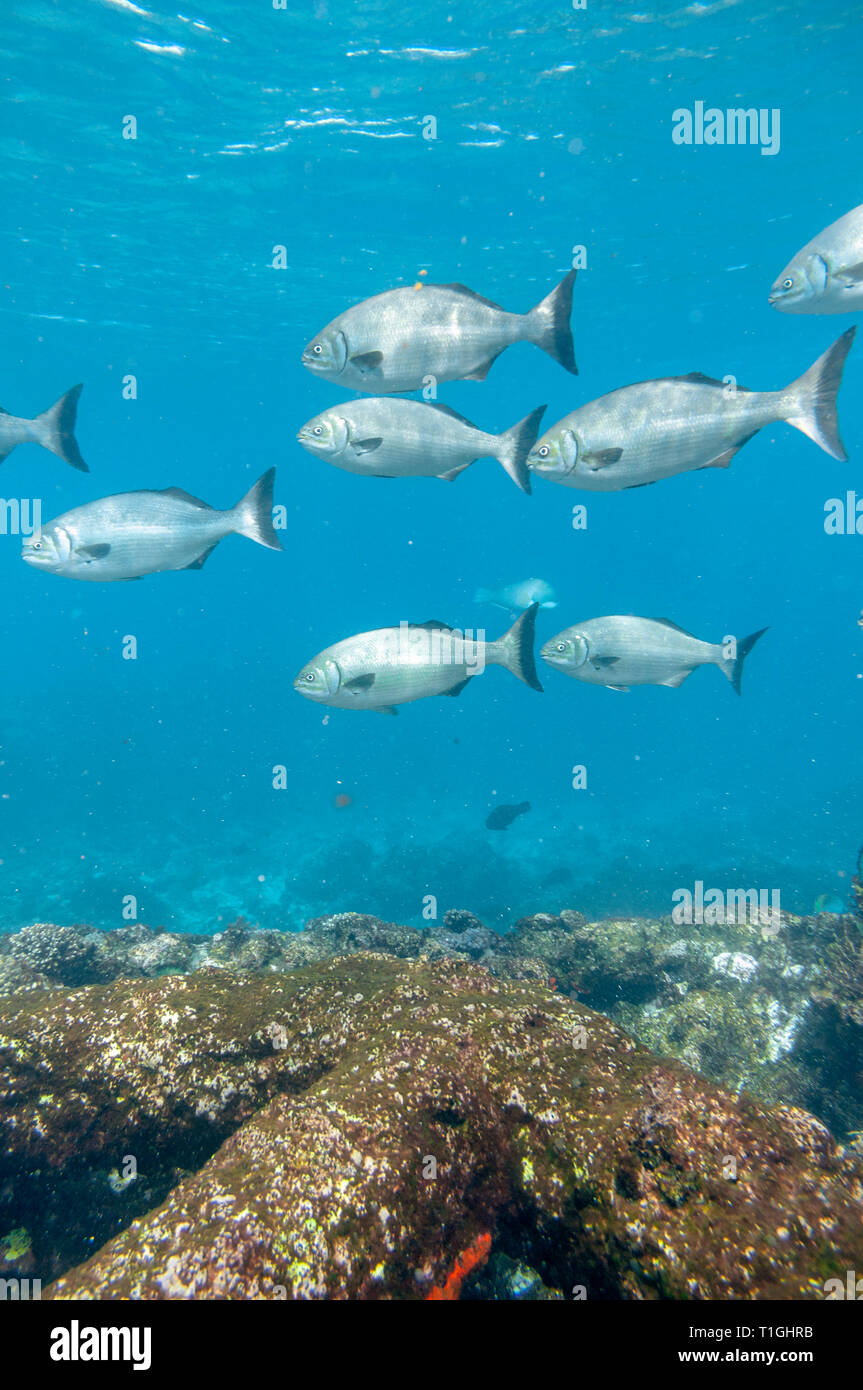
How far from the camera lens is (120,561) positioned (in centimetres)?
498

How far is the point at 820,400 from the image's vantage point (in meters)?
4.23

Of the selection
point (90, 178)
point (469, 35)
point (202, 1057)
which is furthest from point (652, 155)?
point (202, 1057)

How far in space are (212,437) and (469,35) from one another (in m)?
42.3

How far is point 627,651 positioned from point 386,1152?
3.92 meters

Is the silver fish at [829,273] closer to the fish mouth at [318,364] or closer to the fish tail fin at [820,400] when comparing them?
the fish tail fin at [820,400]

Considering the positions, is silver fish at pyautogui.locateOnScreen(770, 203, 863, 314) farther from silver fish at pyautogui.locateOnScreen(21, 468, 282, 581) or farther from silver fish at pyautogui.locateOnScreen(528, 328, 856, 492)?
silver fish at pyautogui.locateOnScreen(21, 468, 282, 581)

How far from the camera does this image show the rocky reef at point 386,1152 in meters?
2.16

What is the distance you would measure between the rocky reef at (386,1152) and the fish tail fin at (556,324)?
169 inches

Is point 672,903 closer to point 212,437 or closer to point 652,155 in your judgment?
point 652,155

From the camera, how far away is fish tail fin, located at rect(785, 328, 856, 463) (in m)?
4.20

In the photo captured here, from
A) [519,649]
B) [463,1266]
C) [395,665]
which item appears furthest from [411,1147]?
[519,649]

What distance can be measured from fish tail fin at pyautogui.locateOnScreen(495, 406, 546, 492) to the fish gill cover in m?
0.02

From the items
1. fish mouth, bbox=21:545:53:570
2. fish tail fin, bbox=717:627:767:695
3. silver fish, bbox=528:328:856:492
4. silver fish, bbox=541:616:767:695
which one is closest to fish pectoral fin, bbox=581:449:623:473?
silver fish, bbox=528:328:856:492

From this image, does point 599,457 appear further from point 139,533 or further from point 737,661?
point 139,533
